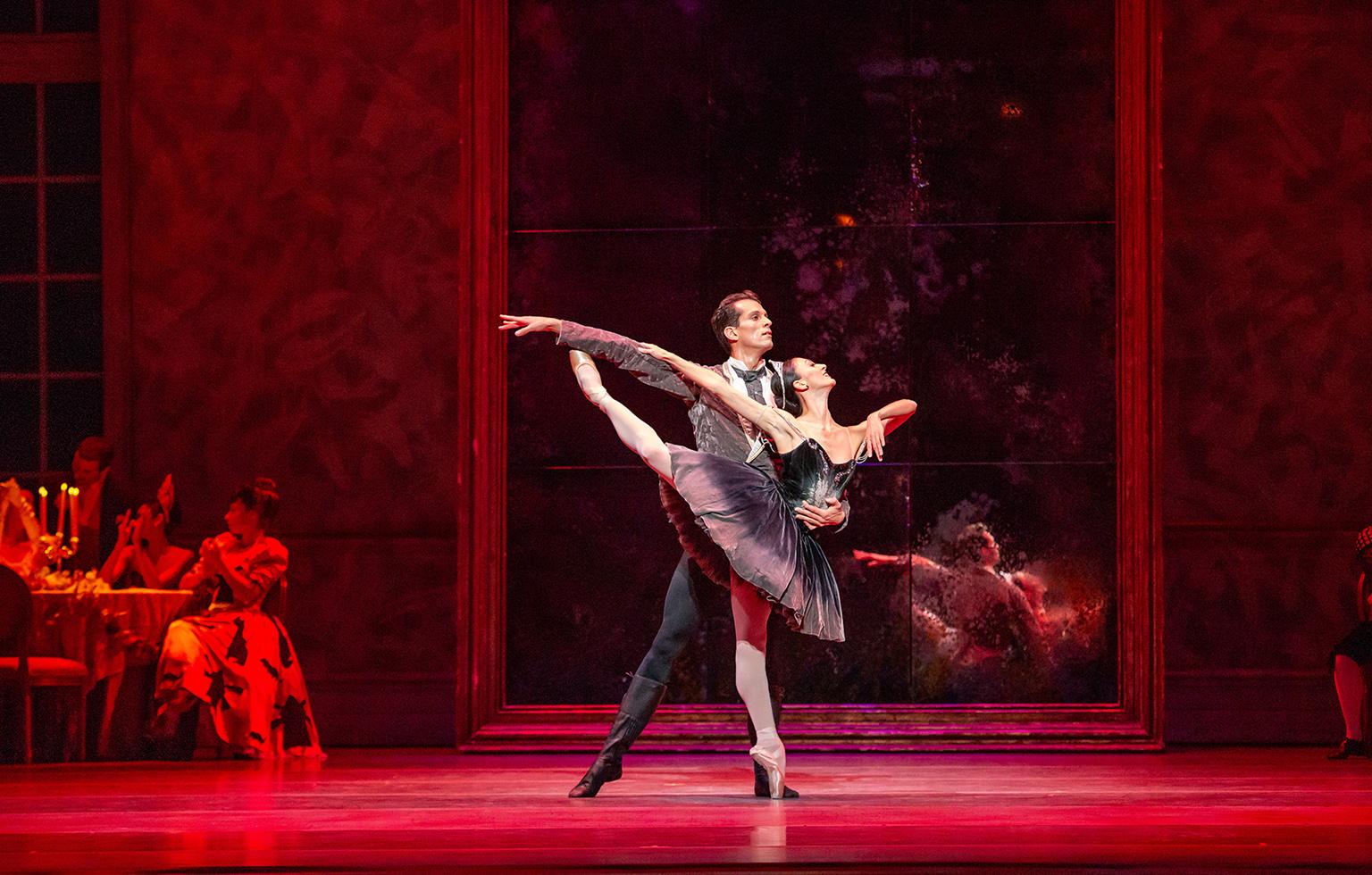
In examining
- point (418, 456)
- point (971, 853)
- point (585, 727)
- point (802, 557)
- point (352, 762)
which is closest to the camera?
point (971, 853)

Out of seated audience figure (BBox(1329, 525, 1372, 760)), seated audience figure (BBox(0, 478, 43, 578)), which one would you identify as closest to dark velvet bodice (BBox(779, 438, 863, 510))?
seated audience figure (BBox(1329, 525, 1372, 760))

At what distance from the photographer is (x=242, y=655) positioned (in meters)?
7.12

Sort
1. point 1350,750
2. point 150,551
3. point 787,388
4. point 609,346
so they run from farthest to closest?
point 150,551 → point 1350,750 → point 787,388 → point 609,346

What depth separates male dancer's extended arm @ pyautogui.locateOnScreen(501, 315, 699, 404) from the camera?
17.2ft

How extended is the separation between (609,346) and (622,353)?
0.05m

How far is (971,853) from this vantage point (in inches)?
149

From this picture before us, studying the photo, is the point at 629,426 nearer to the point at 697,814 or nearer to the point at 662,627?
the point at 662,627

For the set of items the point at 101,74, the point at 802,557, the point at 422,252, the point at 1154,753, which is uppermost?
the point at 101,74

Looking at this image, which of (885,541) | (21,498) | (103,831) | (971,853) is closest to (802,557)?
(971,853)

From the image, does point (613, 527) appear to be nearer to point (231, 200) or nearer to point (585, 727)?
point (585, 727)

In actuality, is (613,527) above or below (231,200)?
below

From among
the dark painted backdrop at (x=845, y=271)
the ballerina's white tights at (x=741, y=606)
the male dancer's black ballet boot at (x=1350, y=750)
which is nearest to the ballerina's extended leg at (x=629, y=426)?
the ballerina's white tights at (x=741, y=606)

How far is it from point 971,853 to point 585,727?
389 cm

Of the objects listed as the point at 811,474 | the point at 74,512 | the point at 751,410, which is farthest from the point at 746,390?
the point at 74,512
